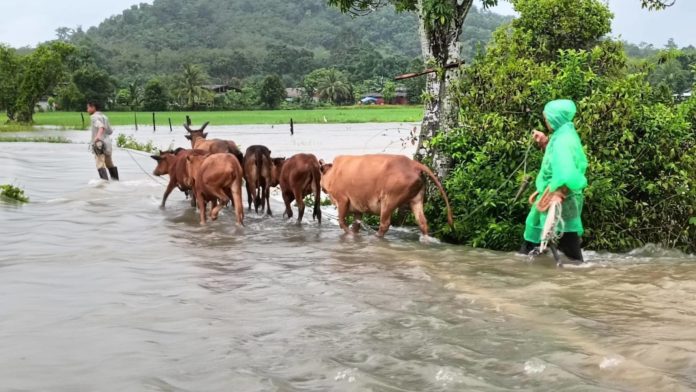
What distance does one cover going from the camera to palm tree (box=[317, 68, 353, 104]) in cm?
10569

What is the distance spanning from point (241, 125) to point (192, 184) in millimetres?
54951

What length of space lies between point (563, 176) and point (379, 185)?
3.05 metres

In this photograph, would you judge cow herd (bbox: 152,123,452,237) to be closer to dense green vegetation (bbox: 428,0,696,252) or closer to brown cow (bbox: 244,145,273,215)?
brown cow (bbox: 244,145,273,215)

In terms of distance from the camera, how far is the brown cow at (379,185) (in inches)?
404

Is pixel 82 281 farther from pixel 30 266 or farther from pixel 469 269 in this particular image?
pixel 469 269

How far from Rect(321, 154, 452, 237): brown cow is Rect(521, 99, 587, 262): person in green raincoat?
154 centimetres

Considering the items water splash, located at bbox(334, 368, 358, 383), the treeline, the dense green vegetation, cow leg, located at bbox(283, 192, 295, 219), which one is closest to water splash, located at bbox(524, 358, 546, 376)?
water splash, located at bbox(334, 368, 358, 383)

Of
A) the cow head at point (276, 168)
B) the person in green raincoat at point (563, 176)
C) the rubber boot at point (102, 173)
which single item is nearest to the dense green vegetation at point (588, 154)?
the person in green raincoat at point (563, 176)

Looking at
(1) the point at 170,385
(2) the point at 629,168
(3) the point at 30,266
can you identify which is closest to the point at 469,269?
(2) the point at 629,168

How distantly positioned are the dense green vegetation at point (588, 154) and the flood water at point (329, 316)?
1.43ft

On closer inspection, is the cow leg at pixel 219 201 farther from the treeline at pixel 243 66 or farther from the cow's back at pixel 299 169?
the treeline at pixel 243 66

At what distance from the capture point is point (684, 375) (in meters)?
4.89

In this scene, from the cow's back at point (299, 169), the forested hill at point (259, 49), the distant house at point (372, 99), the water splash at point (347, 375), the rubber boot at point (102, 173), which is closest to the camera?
the water splash at point (347, 375)

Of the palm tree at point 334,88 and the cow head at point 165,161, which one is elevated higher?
the palm tree at point 334,88
